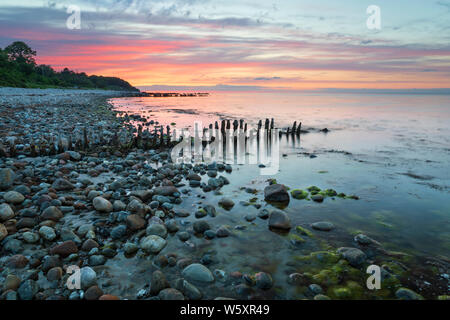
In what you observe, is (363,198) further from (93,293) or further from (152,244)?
(93,293)

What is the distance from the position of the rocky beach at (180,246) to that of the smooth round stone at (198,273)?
19 millimetres

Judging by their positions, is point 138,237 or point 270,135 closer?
point 138,237

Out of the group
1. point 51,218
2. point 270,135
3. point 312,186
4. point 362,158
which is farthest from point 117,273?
point 270,135

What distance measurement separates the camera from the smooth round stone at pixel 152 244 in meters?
5.72

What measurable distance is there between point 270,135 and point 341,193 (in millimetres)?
14373

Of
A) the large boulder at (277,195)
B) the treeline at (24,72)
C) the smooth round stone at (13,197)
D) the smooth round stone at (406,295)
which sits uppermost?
the treeline at (24,72)

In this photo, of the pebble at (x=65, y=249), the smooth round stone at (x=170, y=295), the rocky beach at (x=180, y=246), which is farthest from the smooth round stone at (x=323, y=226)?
the pebble at (x=65, y=249)

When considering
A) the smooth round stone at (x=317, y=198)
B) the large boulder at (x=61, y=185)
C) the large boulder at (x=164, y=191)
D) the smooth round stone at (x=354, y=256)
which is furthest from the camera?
the smooth round stone at (x=317, y=198)

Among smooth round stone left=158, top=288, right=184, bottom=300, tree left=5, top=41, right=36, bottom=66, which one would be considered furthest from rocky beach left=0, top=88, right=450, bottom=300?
tree left=5, top=41, right=36, bottom=66

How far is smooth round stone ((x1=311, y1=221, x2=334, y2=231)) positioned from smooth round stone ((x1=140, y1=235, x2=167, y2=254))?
4242 millimetres

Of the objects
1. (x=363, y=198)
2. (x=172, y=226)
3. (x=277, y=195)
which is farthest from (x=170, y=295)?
(x=363, y=198)

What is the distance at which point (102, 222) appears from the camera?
6.56 meters

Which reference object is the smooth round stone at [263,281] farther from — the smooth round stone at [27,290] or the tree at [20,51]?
the tree at [20,51]
